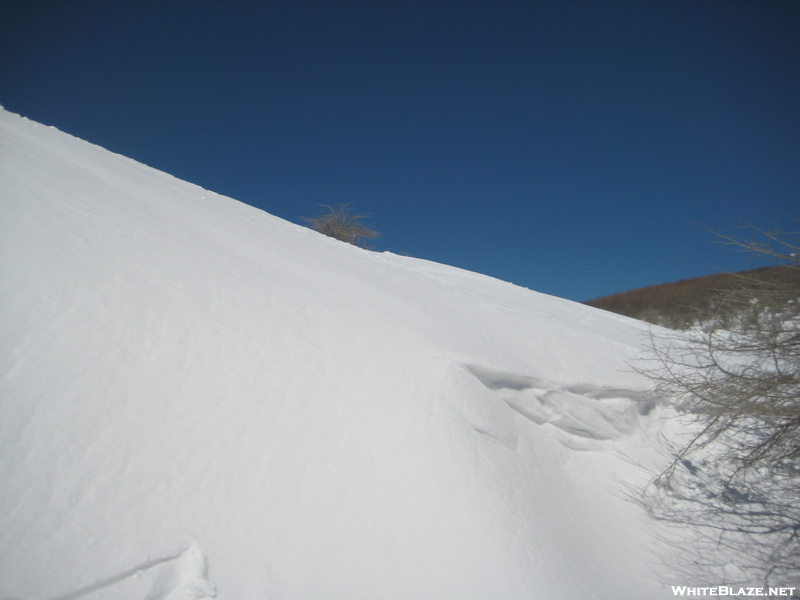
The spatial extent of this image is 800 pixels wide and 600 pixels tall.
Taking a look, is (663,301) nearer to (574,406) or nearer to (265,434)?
(574,406)

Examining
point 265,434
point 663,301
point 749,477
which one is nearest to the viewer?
point 265,434

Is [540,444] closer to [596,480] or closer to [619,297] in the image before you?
[596,480]

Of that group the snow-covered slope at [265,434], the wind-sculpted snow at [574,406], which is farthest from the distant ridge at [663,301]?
→ the snow-covered slope at [265,434]

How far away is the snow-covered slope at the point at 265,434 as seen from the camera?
198 cm

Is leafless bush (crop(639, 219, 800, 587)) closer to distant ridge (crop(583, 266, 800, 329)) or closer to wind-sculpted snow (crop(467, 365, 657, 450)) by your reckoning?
wind-sculpted snow (crop(467, 365, 657, 450))

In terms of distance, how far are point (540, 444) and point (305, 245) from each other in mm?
4429

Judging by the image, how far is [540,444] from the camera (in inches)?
152

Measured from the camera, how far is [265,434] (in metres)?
2.64

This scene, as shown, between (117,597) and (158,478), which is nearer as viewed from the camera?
(117,597)

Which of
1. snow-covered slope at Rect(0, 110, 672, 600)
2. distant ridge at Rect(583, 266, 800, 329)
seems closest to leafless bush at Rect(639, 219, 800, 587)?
snow-covered slope at Rect(0, 110, 672, 600)

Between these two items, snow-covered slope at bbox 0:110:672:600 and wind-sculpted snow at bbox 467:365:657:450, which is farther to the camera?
wind-sculpted snow at bbox 467:365:657:450

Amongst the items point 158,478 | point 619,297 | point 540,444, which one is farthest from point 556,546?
point 619,297

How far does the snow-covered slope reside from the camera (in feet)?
6.49

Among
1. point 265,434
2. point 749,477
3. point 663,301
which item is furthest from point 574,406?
point 663,301
